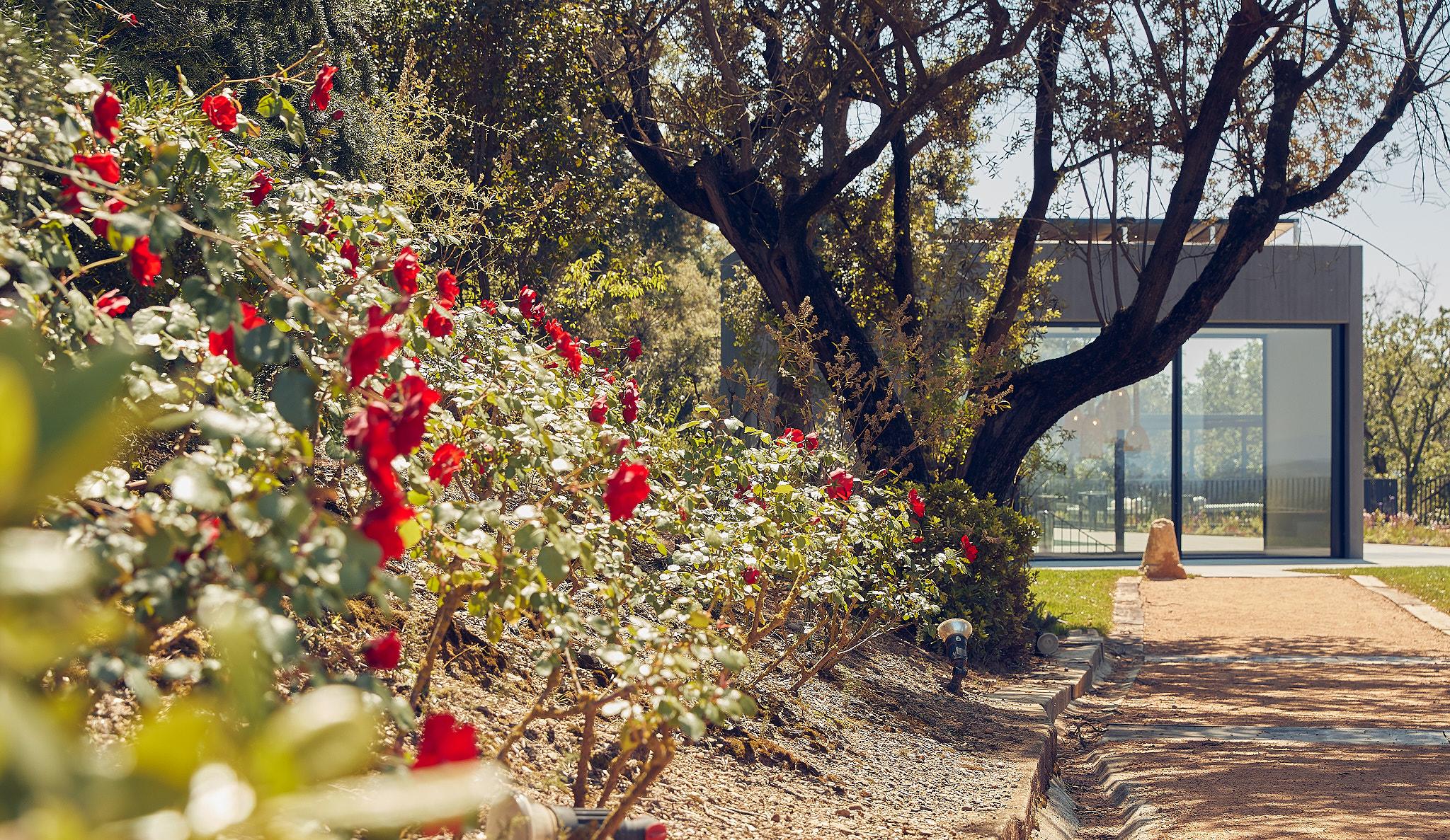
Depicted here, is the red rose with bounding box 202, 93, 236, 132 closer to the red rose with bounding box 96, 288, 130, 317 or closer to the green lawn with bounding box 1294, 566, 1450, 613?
the red rose with bounding box 96, 288, 130, 317

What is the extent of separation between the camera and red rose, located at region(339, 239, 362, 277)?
2.78 meters

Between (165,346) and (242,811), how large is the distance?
1848mm

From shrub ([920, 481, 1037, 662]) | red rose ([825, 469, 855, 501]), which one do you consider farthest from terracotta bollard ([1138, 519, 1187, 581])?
red rose ([825, 469, 855, 501])

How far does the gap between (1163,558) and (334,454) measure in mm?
15752

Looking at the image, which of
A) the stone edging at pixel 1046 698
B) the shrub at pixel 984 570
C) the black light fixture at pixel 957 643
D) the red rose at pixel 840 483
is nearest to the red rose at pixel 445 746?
the stone edging at pixel 1046 698

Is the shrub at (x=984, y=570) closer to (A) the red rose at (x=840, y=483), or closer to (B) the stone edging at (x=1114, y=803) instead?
(B) the stone edging at (x=1114, y=803)

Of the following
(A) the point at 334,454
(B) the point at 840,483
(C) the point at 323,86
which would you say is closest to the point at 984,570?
(B) the point at 840,483

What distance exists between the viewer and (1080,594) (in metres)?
14.2

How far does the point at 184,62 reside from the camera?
5914mm

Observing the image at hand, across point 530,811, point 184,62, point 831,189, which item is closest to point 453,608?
point 530,811

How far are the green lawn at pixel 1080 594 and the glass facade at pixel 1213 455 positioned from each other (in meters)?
1.43

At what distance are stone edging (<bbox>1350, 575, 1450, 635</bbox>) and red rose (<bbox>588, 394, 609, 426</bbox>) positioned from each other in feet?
35.2

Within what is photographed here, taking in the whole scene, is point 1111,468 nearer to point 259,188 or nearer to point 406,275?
point 259,188

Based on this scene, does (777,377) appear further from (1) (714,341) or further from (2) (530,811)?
(1) (714,341)
